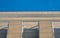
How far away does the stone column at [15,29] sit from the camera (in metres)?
12.8

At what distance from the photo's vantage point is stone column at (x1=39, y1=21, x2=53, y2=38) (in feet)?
41.6

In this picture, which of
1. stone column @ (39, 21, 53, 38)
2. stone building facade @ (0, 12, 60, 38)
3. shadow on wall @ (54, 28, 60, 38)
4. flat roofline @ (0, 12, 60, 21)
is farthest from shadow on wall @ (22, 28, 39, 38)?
shadow on wall @ (54, 28, 60, 38)

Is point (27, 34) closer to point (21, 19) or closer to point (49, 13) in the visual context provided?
point (21, 19)

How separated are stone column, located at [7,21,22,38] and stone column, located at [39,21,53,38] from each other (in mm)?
1660

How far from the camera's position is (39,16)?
13.4 meters

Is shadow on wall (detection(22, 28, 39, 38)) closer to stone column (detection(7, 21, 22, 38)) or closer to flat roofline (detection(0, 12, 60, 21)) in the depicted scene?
stone column (detection(7, 21, 22, 38))

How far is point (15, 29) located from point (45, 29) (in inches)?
94.0

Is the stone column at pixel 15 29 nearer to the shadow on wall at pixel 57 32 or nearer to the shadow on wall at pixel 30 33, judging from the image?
the shadow on wall at pixel 30 33

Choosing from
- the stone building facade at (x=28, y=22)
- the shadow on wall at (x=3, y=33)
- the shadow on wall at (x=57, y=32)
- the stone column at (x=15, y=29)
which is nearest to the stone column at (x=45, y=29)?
the stone building facade at (x=28, y=22)

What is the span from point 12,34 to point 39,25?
2279 millimetres

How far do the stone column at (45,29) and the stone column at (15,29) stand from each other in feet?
5.45

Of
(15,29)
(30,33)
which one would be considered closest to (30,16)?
(30,33)

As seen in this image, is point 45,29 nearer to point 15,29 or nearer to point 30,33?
point 30,33

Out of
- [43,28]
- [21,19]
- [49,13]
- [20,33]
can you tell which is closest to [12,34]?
[20,33]
